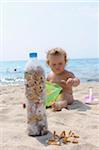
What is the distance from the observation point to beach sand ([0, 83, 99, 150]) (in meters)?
1.94

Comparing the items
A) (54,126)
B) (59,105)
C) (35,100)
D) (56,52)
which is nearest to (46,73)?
(56,52)

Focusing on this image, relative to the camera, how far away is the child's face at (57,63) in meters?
3.27

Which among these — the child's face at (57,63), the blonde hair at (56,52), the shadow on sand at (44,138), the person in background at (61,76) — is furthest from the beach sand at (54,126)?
the blonde hair at (56,52)

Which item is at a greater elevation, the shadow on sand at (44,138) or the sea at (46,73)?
the shadow on sand at (44,138)

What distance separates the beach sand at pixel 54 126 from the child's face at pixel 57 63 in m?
0.40

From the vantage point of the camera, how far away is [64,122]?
2.46 meters

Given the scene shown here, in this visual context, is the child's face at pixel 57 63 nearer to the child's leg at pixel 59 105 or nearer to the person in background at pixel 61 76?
the person in background at pixel 61 76

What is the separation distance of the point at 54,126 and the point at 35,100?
0.32 m

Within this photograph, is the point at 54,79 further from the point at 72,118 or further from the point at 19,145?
the point at 19,145

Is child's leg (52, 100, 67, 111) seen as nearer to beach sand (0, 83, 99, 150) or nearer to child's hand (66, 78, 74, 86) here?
beach sand (0, 83, 99, 150)

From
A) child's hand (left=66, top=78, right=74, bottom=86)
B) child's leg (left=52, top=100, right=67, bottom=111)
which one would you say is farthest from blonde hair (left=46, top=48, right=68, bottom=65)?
child's leg (left=52, top=100, right=67, bottom=111)

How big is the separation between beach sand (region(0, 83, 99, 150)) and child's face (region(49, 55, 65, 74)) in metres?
0.40

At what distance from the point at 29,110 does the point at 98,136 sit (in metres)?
0.49

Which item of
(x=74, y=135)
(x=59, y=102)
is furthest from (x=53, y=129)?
(x=59, y=102)
